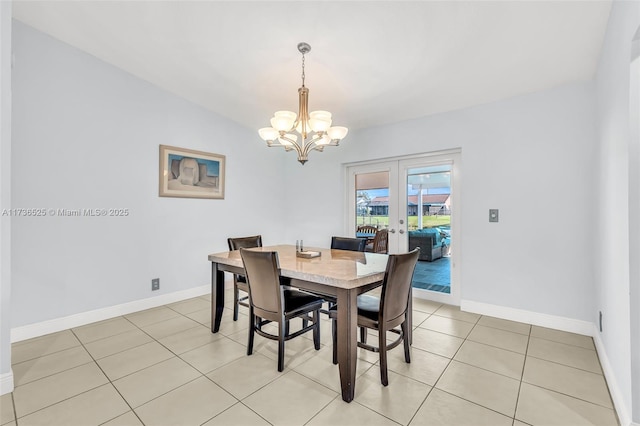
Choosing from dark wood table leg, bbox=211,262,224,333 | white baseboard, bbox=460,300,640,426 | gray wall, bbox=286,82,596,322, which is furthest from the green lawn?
dark wood table leg, bbox=211,262,224,333

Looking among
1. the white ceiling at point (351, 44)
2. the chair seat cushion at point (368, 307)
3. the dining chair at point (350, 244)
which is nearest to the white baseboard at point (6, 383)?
the chair seat cushion at point (368, 307)

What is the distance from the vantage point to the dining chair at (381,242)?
400 centimetres

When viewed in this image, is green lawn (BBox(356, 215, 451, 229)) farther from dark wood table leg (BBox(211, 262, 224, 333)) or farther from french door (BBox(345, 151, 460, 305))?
dark wood table leg (BBox(211, 262, 224, 333))

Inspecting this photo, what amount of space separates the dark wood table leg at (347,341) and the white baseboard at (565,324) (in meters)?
1.41

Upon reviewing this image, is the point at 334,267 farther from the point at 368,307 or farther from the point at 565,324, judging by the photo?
the point at 565,324

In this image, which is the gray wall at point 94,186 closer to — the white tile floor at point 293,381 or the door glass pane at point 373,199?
the white tile floor at point 293,381

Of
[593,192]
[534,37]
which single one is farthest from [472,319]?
[534,37]

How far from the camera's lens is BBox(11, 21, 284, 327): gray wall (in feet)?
8.98

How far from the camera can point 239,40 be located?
2.58 meters

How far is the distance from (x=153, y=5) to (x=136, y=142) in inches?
63.8

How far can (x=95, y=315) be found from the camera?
3.13m

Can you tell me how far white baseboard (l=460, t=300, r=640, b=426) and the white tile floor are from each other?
0.22 feet

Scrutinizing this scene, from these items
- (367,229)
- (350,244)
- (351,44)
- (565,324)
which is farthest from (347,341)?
(367,229)

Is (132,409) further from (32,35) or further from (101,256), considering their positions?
(32,35)
